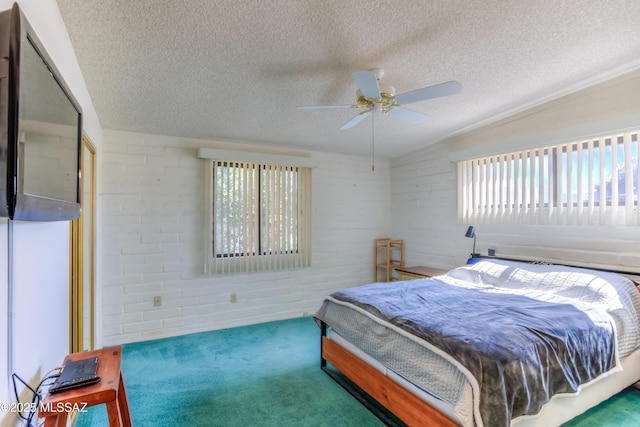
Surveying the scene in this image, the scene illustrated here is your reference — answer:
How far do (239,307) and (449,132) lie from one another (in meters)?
3.42

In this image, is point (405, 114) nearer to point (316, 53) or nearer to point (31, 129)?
point (316, 53)

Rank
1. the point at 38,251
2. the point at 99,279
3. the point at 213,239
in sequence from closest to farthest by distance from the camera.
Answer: the point at 38,251, the point at 99,279, the point at 213,239

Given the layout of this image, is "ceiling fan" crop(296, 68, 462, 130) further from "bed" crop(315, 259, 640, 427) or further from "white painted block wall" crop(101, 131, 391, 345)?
"white painted block wall" crop(101, 131, 391, 345)

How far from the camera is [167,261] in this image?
3469 mm

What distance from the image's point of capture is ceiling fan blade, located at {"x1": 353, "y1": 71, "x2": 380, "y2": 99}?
188 cm

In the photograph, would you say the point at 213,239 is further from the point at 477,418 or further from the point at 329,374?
the point at 477,418

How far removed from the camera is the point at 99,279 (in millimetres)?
3109

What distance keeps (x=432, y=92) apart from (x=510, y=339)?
1.57 m

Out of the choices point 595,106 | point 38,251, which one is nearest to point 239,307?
point 38,251

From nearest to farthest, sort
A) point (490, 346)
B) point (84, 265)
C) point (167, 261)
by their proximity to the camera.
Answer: point (490, 346)
point (84, 265)
point (167, 261)

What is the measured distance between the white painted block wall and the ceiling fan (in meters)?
1.92

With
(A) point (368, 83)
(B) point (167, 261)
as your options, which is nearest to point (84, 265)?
(B) point (167, 261)

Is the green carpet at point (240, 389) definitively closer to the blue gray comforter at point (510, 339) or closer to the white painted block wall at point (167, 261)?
the white painted block wall at point (167, 261)

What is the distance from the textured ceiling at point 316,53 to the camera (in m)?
1.81
